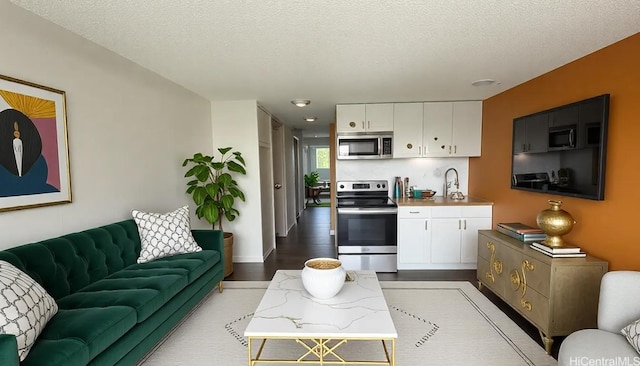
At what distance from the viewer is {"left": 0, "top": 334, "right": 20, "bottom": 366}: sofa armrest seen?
1053mm

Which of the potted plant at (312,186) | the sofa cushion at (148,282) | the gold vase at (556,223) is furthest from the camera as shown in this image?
the potted plant at (312,186)

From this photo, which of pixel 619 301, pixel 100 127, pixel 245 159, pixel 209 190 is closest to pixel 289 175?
pixel 245 159

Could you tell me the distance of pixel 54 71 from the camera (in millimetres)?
2008

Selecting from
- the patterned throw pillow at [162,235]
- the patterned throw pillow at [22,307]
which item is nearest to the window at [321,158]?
the patterned throw pillow at [162,235]

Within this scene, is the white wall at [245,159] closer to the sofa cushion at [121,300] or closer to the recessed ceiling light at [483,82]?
the sofa cushion at [121,300]

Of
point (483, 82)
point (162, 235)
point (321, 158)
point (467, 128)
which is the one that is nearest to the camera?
point (162, 235)

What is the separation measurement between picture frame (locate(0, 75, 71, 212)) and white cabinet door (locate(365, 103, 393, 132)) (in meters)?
3.26

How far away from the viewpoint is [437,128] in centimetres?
411

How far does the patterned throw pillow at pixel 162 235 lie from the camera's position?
8.38 ft

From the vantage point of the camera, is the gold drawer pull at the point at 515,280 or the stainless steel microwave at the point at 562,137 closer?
the stainless steel microwave at the point at 562,137

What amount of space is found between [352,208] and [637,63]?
2.74 metres

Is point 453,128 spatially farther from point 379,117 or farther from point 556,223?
point 556,223

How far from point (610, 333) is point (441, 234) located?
220 centimetres

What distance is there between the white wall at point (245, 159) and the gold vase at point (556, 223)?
3162 millimetres
